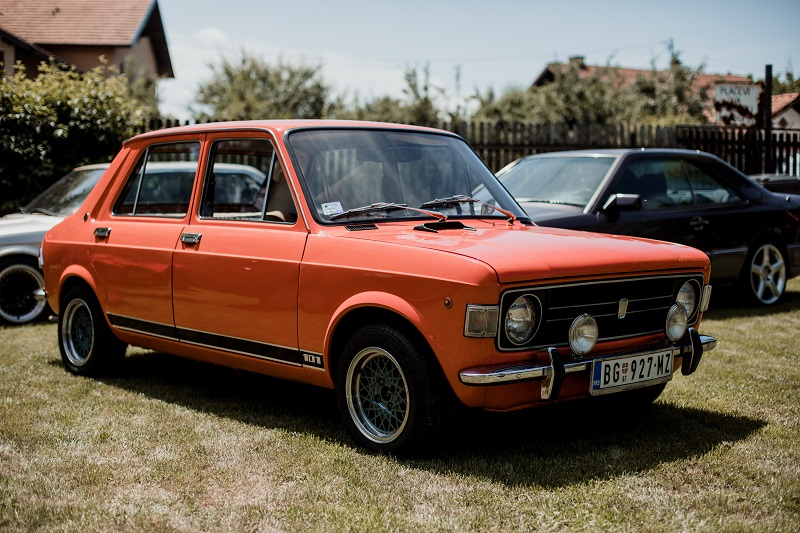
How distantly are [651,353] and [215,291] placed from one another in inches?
101

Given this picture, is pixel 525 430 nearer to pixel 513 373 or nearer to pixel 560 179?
pixel 513 373

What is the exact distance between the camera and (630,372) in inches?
180

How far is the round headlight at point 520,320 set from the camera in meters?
4.25

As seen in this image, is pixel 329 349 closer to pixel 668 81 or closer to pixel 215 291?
pixel 215 291

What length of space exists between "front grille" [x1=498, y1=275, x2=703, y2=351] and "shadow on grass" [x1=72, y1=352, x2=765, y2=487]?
609 millimetres

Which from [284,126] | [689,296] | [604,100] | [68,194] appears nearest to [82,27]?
[604,100]

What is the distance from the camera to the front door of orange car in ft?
16.6

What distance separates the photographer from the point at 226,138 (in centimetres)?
581

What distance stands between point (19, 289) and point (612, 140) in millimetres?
10436

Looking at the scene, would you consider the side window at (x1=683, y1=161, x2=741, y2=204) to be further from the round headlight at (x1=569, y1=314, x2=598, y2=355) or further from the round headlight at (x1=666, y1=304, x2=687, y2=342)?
the round headlight at (x1=569, y1=314, x2=598, y2=355)

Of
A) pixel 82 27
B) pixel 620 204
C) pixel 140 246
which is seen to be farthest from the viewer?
pixel 82 27

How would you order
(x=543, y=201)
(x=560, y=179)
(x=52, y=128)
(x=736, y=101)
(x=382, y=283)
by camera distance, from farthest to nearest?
(x=736, y=101) → (x=52, y=128) → (x=560, y=179) → (x=543, y=201) → (x=382, y=283)

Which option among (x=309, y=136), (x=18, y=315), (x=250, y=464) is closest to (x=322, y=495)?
(x=250, y=464)

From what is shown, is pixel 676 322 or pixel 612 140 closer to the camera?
pixel 676 322
